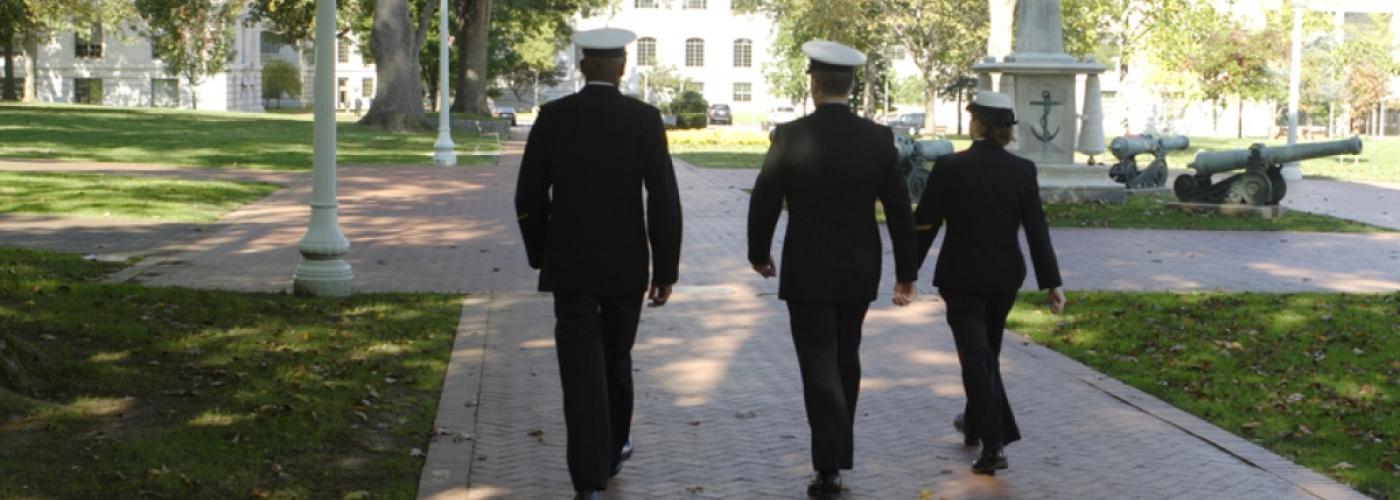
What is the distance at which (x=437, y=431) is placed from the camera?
302 inches

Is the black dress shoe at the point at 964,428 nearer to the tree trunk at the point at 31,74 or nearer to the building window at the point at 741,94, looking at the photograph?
the tree trunk at the point at 31,74

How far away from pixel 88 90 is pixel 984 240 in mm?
98496

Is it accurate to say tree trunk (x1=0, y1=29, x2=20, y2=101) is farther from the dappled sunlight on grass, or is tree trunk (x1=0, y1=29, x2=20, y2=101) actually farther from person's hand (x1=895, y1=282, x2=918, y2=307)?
person's hand (x1=895, y1=282, x2=918, y2=307)

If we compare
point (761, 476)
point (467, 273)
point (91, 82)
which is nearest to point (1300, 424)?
point (761, 476)

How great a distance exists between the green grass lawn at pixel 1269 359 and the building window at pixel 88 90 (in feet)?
304

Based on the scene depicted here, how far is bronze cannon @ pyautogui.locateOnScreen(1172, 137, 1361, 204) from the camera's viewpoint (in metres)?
22.6

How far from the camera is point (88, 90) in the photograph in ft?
323

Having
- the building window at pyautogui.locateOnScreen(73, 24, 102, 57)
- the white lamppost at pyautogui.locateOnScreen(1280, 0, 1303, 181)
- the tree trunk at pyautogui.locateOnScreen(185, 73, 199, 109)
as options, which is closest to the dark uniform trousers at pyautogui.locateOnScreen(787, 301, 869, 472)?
the white lamppost at pyautogui.locateOnScreen(1280, 0, 1303, 181)

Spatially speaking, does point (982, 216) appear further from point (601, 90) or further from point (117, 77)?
point (117, 77)

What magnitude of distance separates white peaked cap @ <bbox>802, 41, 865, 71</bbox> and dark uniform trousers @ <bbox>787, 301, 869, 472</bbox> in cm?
89

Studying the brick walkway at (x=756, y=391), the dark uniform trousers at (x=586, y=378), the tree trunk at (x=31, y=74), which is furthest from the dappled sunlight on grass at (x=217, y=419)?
the tree trunk at (x=31, y=74)

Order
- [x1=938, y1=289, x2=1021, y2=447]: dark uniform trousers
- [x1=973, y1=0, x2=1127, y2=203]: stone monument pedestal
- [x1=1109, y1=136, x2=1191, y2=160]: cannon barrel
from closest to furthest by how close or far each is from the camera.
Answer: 1. [x1=938, y1=289, x2=1021, y2=447]: dark uniform trousers
2. [x1=973, y1=0, x2=1127, y2=203]: stone monument pedestal
3. [x1=1109, y1=136, x2=1191, y2=160]: cannon barrel

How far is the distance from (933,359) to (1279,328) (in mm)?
3013

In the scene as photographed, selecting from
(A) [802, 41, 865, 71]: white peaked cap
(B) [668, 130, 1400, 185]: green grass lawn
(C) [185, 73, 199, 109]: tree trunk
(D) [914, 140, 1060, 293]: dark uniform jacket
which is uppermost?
(C) [185, 73, 199, 109]: tree trunk
